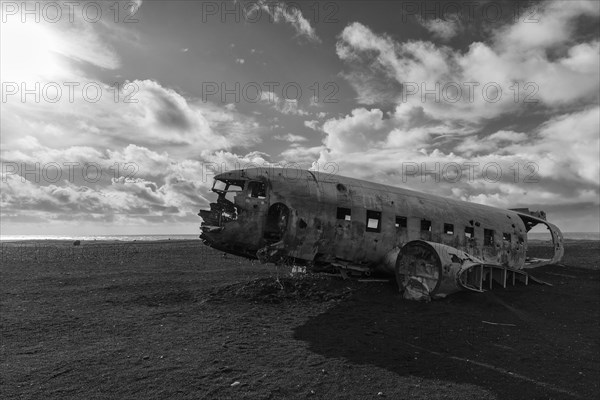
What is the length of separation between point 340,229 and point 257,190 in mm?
3765

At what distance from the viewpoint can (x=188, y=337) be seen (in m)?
10.6

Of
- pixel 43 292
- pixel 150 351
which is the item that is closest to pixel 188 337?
pixel 150 351

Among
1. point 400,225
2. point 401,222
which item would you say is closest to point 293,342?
point 400,225

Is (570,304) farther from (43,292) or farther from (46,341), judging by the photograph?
(43,292)

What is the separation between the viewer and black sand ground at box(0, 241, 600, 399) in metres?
7.69

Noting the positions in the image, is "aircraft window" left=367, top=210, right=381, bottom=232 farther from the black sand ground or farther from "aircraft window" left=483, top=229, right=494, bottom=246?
"aircraft window" left=483, top=229, right=494, bottom=246

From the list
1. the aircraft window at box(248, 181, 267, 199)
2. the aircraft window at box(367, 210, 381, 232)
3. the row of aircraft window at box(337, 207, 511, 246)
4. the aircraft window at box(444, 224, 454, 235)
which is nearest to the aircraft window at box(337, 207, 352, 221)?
the row of aircraft window at box(337, 207, 511, 246)

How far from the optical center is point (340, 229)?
15164mm

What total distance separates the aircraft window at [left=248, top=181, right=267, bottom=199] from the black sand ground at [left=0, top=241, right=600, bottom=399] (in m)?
4.17

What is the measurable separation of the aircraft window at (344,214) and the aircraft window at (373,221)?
38.4 inches

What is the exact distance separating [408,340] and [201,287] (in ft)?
33.9

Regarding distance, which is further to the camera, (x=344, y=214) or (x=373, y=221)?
(x=373, y=221)

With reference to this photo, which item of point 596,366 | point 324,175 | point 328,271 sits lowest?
point 596,366

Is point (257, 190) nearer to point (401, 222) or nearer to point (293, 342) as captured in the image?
point (293, 342)
